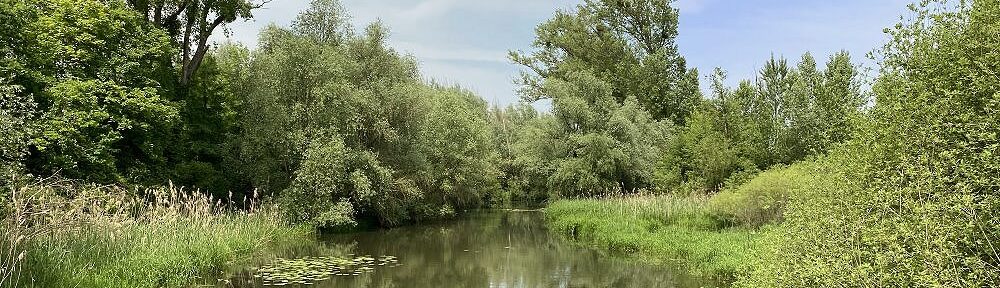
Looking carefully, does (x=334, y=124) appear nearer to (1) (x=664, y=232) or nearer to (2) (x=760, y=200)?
(1) (x=664, y=232)

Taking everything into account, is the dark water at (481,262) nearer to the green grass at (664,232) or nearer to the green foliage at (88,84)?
the green grass at (664,232)

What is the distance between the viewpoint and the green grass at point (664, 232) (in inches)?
536

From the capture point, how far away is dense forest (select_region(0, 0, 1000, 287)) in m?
5.58

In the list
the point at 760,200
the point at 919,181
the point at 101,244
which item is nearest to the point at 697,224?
the point at 760,200

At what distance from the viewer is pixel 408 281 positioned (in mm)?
14109

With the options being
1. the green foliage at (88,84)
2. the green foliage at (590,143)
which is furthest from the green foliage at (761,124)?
the green foliage at (88,84)

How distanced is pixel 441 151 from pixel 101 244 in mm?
19910

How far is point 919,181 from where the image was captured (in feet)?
17.7

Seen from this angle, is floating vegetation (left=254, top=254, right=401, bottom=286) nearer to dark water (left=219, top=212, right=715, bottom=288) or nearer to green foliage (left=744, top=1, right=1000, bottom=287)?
dark water (left=219, top=212, right=715, bottom=288)

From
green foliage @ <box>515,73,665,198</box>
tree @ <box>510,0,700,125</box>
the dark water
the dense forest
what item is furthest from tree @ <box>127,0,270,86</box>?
tree @ <box>510,0,700,125</box>

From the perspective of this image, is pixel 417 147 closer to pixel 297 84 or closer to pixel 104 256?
pixel 297 84

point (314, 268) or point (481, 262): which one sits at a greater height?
point (314, 268)

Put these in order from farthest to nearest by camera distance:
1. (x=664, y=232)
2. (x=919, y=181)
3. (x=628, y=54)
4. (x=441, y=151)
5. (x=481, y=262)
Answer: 1. (x=628, y=54)
2. (x=441, y=151)
3. (x=664, y=232)
4. (x=481, y=262)
5. (x=919, y=181)

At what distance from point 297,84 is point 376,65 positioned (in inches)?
140
